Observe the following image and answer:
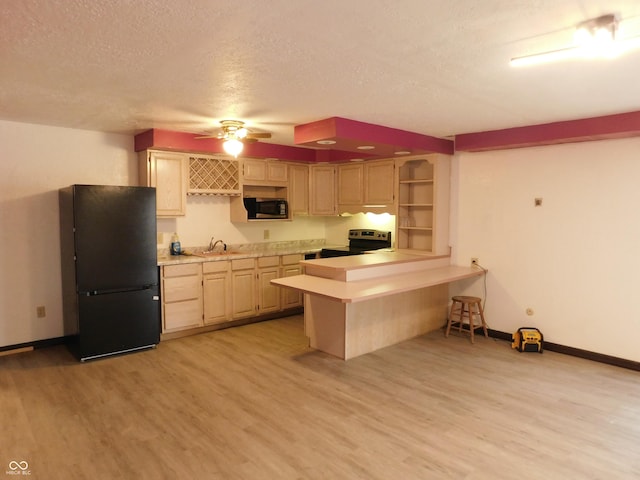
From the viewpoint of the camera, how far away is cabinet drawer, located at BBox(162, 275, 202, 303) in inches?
187

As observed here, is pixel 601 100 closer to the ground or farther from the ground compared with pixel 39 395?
farther from the ground

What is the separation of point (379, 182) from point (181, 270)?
9.13 feet

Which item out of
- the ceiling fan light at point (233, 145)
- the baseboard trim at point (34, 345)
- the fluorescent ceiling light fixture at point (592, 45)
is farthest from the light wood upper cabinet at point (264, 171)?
the fluorescent ceiling light fixture at point (592, 45)

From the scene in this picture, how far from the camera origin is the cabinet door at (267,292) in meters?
5.54

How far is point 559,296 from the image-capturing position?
4477 mm

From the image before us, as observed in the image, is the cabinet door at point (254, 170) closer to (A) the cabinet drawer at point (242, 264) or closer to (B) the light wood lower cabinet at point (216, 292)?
(A) the cabinet drawer at point (242, 264)

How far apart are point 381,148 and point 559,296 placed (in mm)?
2458

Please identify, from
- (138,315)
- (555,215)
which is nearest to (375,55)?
(555,215)

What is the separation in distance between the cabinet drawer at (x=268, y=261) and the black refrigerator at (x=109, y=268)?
4.60ft

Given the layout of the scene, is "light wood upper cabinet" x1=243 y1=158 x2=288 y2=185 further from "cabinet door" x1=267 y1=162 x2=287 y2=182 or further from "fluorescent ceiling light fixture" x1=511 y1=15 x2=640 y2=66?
"fluorescent ceiling light fixture" x1=511 y1=15 x2=640 y2=66

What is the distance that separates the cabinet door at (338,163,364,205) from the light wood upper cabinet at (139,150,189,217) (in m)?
2.25

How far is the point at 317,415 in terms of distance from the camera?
3111 millimetres

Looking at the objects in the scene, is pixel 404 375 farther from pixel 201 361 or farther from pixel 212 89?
pixel 212 89

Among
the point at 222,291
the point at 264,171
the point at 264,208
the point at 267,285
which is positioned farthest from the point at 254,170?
the point at 222,291
